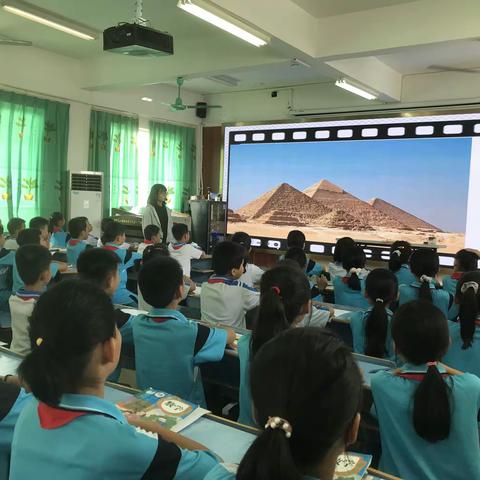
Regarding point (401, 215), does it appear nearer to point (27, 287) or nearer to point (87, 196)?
point (87, 196)

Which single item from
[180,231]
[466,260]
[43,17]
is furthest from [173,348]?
[43,17]

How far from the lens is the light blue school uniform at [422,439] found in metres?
1.49

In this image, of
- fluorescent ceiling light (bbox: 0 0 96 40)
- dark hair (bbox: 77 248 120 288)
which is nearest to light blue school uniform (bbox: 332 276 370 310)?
dark hair (bbox: 77 248 120 288)

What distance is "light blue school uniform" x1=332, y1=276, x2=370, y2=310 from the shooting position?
351 cm

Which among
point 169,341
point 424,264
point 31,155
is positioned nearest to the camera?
point 169,341

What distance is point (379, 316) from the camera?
2.42 meters

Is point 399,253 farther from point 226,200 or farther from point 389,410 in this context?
point 226,200

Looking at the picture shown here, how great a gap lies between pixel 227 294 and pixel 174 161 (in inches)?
233

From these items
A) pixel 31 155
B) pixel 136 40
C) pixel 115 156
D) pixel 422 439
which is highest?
pixel 136 40

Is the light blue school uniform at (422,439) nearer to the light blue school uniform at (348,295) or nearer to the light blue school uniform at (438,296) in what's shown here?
the light blue school uniform at (438,296)

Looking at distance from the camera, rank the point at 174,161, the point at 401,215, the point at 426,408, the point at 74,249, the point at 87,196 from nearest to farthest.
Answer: the point at 426,408
the point at 74,249
the point at 87,196
the point at 401,215
the point at 174,161

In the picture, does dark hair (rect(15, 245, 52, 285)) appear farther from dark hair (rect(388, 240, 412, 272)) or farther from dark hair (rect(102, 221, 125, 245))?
dark hair (rect(388, 240, 412, 272))

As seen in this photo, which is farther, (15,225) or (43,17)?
(15,225)

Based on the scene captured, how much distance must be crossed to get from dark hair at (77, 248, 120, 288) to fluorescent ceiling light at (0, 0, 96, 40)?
117 inches
